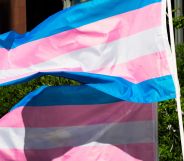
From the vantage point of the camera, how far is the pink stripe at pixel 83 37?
4.51 m

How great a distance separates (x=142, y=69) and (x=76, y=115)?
0.92 m

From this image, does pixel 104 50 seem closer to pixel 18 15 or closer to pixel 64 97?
pixel 64 97

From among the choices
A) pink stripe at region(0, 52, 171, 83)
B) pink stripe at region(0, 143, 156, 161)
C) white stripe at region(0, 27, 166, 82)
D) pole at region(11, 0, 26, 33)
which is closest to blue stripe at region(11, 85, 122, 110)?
pink stripe at region(0, 143, 156, 161)

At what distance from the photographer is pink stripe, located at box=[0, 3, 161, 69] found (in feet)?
14.8

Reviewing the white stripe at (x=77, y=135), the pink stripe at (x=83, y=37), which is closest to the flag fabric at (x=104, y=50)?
the pink stripe at (x=83, y=37)

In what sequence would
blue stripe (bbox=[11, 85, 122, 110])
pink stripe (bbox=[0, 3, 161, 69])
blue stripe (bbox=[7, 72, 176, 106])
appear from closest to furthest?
blue stripe (bbox=[7, 72, 176, 106]) < pink stripe (bbox=[0, 3, 161, 69]) < blue stripe (bbox=[11, 85, 122, 110])

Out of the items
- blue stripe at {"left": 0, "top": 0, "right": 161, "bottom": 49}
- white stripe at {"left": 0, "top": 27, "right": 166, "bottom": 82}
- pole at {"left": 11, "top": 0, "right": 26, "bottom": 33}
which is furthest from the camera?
pole at {"left": 11, "top": 0, "right": 26, "bottom": 33}

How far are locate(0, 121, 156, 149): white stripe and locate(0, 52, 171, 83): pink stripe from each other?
2.15 ft

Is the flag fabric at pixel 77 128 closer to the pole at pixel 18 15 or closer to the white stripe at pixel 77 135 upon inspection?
the white stripe at pixel 77 135

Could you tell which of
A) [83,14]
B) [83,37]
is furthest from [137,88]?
[83,14]

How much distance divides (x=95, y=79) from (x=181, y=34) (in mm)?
9235

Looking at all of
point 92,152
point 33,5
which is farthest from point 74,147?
point 33,5

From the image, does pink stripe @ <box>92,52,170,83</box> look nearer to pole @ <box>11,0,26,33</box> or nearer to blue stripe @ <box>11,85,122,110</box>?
blue stripe @ <box>11,85,122,110</box>

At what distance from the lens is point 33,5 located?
60.8 feet
